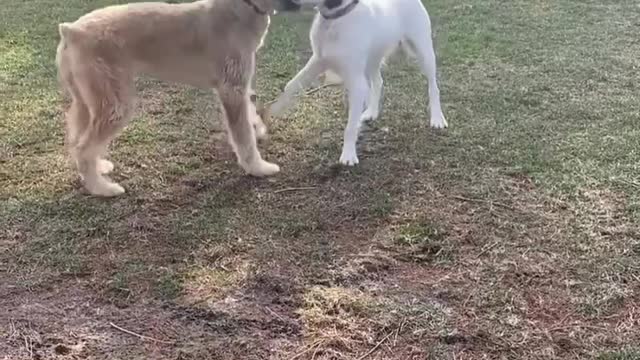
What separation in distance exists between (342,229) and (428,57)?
114 centimetres

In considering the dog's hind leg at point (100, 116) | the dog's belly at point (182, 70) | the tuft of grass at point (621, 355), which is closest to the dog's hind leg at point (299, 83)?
the dog's belly at point (182, 70)

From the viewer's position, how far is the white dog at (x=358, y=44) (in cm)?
313

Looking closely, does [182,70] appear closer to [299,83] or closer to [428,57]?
[299,83]

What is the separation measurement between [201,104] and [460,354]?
2.18 m

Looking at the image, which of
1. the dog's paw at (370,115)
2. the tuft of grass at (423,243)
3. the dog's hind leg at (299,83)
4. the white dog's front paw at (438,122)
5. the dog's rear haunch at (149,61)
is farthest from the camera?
the dog's paw at (370,115)

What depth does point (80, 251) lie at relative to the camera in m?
2.65

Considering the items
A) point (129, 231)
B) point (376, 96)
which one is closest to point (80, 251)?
point (129, 231)

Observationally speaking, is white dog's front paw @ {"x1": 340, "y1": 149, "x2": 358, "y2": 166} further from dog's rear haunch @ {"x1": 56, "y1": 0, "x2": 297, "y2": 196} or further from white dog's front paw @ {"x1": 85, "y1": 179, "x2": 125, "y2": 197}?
white dog's front paw @ {"x1": 85, "y1": 179, "x2": 125, "y2": 197}

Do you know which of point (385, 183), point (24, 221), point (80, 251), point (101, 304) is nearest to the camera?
point (101, 304)

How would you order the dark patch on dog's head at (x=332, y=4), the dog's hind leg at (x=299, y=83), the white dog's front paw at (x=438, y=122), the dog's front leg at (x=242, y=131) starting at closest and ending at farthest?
1. the dark patch on dog's head at (x=332, y=4)
2. the dog's front leg at (x=242, y=131)
3. the dog's hind leg at (x=299, y=83)
4. the white dog's front paw at (x=438, y=122)

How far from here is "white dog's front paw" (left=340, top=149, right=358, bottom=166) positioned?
3.27m

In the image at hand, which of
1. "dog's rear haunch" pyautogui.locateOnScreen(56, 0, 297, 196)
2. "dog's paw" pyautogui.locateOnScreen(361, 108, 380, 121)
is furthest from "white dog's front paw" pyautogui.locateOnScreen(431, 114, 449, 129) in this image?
"dog's rear haunch" pyautogui.locateOnScreen(56, 0, 297, 196)

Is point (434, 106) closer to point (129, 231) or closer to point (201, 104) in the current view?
point (201, 104)

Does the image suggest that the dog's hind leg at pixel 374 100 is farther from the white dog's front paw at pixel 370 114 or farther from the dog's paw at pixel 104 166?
the dog's paw at pixel 104 166
